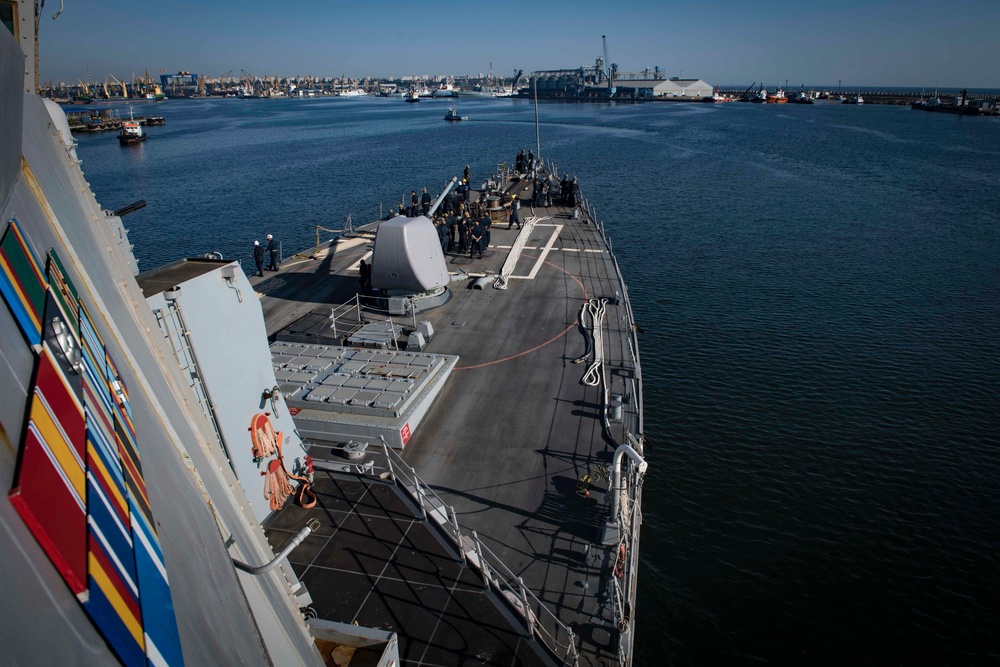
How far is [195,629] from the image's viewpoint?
286 centimetres

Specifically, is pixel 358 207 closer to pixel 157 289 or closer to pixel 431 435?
pixel 431 435

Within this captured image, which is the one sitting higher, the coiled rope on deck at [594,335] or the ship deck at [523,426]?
the coiled rope on deck at [594,335]

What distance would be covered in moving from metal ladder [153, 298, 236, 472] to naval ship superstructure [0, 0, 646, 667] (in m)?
0.04

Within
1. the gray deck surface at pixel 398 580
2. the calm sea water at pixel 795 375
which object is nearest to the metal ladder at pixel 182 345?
the gray deck surface at pixel 398 580

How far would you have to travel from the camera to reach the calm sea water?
1545 cm

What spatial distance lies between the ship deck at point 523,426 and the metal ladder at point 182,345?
3057 millimetres

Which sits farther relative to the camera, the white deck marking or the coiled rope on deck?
the white deck marking

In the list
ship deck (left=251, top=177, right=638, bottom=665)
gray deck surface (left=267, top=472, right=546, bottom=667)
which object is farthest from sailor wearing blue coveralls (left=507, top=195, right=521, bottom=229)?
gray deck surface (left=267, top=472, right=546, bottom=667)

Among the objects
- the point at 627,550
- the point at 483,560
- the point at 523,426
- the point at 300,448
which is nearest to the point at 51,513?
the point at 483,560

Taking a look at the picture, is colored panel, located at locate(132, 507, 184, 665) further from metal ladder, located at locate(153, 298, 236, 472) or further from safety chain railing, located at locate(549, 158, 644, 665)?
safety chain railing, located at locate(549, 158, 644, 665)

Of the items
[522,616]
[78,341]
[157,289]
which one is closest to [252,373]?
[157,289]

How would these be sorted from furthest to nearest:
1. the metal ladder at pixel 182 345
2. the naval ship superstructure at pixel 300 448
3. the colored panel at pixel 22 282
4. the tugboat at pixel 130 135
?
1. the tugboat at pixel 130 135
2. the metal ladder at pixel 182 345
3. the colored panel at pixel 22 282
4. the naval ship superstructure at pixel 300 448

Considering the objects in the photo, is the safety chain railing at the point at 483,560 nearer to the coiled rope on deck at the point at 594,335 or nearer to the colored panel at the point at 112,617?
the coiled rope on deck at the point at 594,335

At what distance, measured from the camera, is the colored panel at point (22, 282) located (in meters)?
2.33
